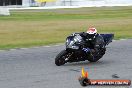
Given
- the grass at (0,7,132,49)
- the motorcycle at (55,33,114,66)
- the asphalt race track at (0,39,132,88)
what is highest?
the motorcycle at (55,33,114,66)

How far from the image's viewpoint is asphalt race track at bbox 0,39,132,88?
8727 mm

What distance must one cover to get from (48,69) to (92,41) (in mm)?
1523

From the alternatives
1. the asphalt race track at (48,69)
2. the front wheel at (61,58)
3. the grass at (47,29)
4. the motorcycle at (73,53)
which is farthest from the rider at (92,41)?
the grass at (47,29)

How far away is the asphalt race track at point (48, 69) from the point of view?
873cm

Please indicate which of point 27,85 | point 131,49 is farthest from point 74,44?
point 131,49

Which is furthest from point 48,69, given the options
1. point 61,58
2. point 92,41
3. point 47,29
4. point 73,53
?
point 47,29

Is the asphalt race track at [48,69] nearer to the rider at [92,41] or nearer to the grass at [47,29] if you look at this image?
the rider at [92,41]

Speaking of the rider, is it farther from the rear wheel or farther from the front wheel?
the front wheel

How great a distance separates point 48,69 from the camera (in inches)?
425

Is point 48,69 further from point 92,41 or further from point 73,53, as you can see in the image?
point 92,41

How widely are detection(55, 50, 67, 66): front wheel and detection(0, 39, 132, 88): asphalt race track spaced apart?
15cm

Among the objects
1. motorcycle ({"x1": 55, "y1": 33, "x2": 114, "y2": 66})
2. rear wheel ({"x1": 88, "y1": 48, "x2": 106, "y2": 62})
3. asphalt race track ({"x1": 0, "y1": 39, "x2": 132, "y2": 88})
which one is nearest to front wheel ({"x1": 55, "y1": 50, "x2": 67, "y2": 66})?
motorcycle ({"x1": 55, "y1": 33, "x2": 114, "y2": 66})

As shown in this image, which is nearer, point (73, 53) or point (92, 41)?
point (73, 53)

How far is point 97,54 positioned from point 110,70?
116cm
